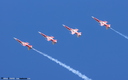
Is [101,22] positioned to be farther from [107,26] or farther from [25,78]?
[25,78]

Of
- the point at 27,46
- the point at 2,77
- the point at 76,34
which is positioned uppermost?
the point at 76,34

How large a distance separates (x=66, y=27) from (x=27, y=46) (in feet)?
21.9

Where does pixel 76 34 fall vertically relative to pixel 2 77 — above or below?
above

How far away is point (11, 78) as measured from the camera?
5897cm

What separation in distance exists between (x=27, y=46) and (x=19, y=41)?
1.83 meters

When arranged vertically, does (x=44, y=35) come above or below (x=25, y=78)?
above

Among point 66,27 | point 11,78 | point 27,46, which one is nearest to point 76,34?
point 66,27

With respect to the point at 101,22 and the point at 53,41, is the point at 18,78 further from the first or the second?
the point at 101,22

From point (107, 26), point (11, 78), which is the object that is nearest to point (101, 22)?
point (107, 26)

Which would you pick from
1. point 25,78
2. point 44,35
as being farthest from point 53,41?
point 25,78

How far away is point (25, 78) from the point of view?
5909 centimetres

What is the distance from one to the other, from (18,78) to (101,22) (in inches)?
569

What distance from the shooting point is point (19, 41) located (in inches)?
2299

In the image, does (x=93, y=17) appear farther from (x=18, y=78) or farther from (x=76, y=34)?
(x=18, y=78)
